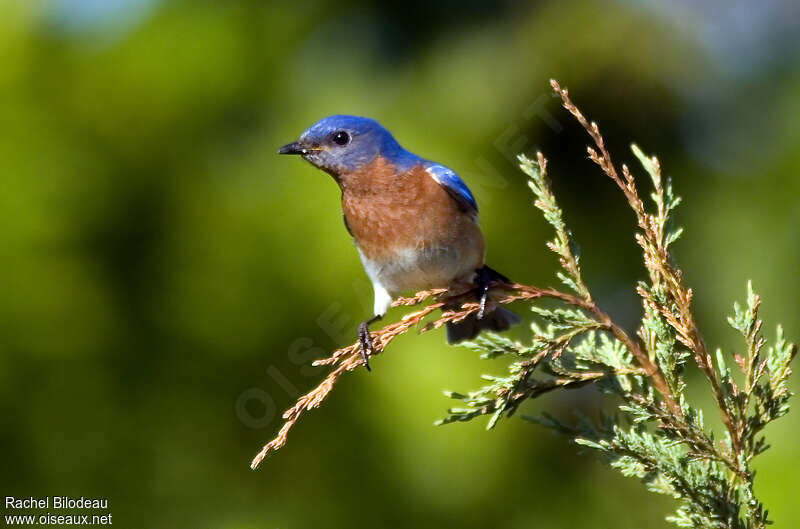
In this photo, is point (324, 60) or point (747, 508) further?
point (324, 60)

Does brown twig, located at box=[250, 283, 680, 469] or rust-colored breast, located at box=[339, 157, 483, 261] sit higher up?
rust-colored breast, located at box=[339, 157, 483, 261]

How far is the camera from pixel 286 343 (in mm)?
4781

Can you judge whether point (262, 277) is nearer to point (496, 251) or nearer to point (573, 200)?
point (496, 251)

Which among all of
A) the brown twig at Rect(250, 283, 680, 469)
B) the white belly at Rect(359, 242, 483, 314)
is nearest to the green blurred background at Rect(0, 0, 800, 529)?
the white belly at Rect(359, 242, 483, 314)

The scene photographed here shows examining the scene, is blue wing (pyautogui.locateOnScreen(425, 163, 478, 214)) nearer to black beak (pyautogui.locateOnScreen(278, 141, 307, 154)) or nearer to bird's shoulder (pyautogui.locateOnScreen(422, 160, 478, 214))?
bird's shoulder (pyautogui.locateOnScreen(422, 160, 478, 214))

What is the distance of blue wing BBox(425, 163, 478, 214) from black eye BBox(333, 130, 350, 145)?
42 cm

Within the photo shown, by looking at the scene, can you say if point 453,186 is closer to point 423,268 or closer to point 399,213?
point 399,213

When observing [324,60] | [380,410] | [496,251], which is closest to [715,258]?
[496,251]

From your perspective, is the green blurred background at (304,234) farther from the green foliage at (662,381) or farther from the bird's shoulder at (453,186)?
the green foliage at (662,381)

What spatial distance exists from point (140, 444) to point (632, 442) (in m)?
3.07

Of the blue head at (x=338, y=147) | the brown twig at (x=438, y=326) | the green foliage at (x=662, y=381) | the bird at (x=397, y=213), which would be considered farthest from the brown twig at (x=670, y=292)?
the blue head at (x=338, y=147)

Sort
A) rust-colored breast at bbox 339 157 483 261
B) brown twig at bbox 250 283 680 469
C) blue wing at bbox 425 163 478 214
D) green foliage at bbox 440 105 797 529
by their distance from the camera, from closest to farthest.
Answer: green foliage at bbox 440 105 797 529 < brown twig at bbox 250 283 680 469 < rust-colored breast at bbox 339 157 483 261 < blue wing at bbox 425 163 478 214

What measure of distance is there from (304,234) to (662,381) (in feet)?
9.47

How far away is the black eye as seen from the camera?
13.5ft
